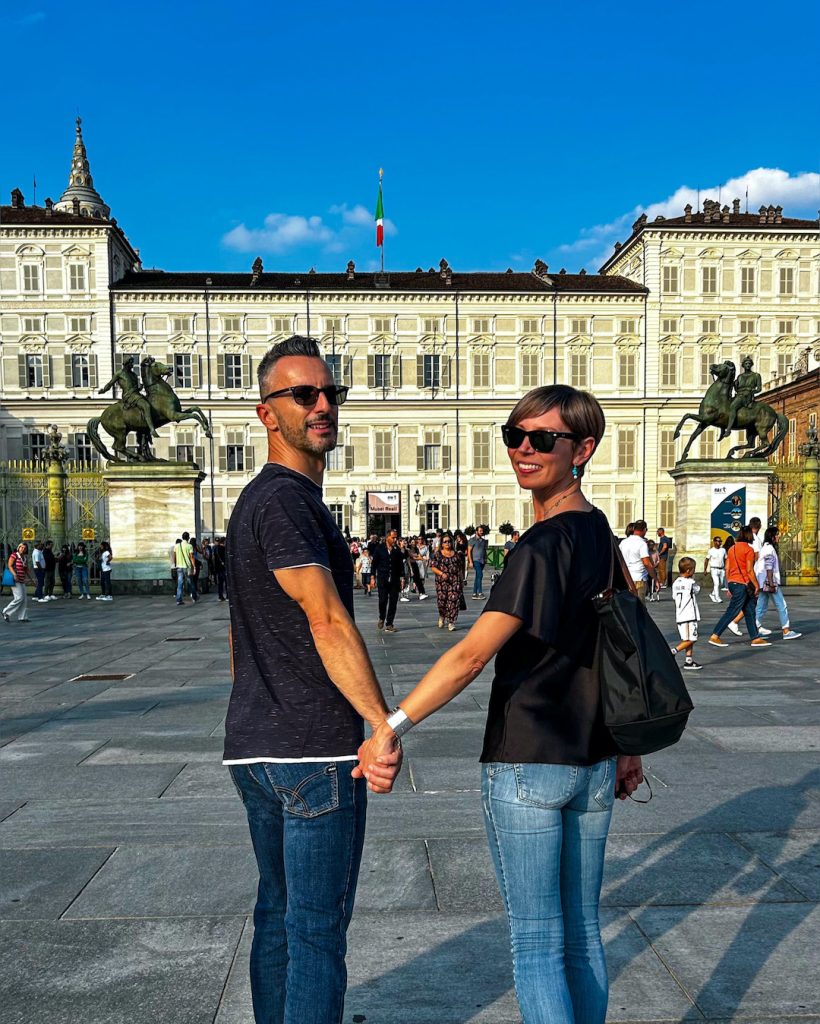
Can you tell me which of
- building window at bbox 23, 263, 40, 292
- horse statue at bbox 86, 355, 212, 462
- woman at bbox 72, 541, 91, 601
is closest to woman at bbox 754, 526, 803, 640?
horse statue at bbox 86, 355, 212, 462

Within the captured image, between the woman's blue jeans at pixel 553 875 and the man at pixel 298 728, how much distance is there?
0.33 metres

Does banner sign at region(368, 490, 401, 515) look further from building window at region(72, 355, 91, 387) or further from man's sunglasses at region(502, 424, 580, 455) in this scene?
man's sunglasses at region(502, 424, 580, 455)

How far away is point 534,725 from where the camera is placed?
2.09m

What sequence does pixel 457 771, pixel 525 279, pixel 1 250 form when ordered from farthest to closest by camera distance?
pixel 525 279 < pixel 1 250 < pixel 457 771

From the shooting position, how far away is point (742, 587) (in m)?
11.3

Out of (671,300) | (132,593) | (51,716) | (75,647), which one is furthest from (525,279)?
(51,716)

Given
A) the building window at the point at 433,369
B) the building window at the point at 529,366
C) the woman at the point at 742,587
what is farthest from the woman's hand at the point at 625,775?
the building window at the point at 529,366

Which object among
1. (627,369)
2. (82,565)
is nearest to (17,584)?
(82,565)

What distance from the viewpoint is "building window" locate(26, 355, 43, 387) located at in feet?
160

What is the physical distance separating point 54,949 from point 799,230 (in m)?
55.6

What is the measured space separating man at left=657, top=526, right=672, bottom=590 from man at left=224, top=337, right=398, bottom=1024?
18.6m

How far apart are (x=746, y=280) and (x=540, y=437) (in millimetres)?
53898

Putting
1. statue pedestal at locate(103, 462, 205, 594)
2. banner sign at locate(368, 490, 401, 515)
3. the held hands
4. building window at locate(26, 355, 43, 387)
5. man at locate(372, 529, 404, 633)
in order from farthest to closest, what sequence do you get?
banner sign at locate(368, 490, 401, 515) < building window at locate(26, 355, 43, 387) < statue pedestal at locate(103, 462, 205, 594) < man at locate(372, 529, 404, 633) < the held hands

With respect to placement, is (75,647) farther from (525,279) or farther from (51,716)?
(525,279)
